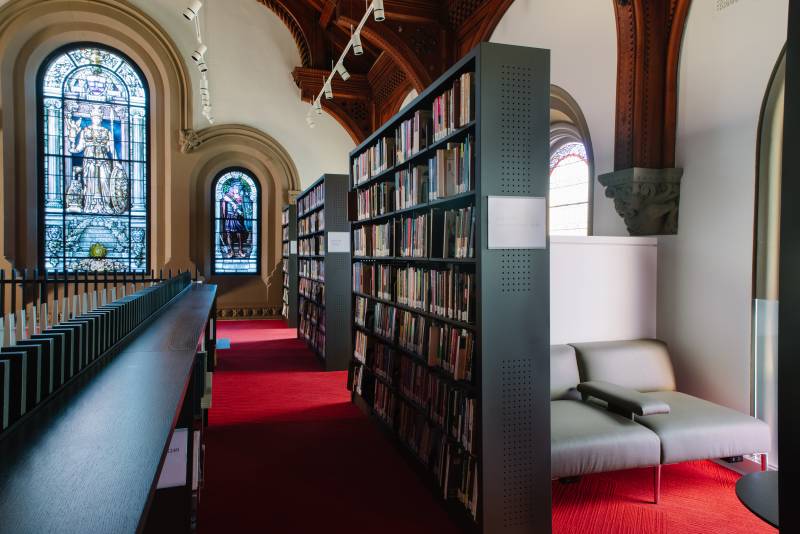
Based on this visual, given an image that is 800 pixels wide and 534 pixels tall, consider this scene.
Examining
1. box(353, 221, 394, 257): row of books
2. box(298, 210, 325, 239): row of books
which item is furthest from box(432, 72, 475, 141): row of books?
box(298, 210, 325, 239): row of books

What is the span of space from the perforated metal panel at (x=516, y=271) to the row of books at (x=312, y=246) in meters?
4.21

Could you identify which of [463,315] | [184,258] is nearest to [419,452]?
[463,315]

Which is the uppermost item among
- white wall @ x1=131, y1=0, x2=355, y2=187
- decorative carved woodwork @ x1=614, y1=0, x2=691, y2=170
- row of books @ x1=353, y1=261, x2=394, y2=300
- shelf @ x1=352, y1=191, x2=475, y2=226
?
white wall @ x1=131, y1=0, x2=355, y2=187

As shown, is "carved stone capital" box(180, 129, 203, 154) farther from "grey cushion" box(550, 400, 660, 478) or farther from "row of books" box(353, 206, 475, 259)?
"grey cushion" box(550, 400, 660, 478)

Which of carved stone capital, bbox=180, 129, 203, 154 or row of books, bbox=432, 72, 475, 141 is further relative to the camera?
carved stone capital, bbox=180, 129, 203, 154

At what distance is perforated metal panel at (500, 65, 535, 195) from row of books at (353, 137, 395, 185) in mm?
1467

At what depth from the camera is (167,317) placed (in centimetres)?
329

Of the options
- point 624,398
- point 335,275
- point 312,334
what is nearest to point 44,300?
point 335,275

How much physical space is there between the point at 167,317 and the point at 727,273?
3.76 m

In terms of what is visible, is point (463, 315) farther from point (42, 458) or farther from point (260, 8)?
point (260, 8)

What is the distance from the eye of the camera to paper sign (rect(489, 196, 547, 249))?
248 cm

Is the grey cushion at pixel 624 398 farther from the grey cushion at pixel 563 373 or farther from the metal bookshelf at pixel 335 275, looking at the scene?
the metal bookshelf at pixel 335 275

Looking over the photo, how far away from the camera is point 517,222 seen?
2.53 m

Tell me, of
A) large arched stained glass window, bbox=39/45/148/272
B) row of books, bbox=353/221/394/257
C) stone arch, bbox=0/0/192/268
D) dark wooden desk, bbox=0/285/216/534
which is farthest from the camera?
large arched stained glass window, bbox=39/45/148/272
